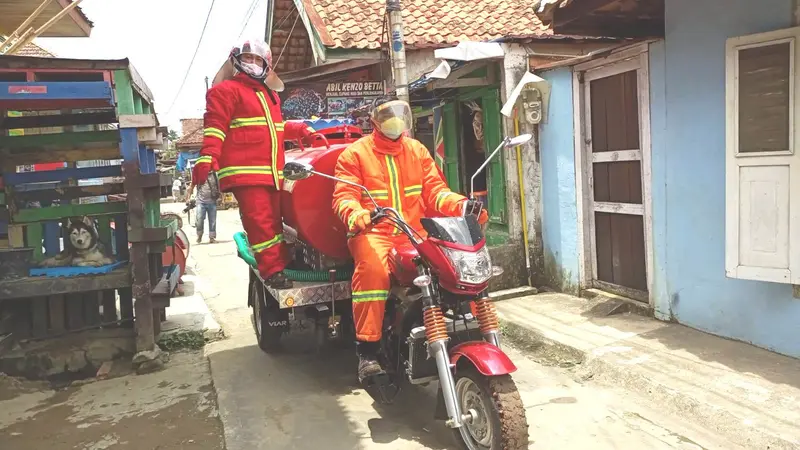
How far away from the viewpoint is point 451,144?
30.6 ft

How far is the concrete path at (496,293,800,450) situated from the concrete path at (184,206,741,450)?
0.43 feet

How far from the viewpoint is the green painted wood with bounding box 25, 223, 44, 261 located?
17.8 ft

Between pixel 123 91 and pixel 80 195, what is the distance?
1206 mm

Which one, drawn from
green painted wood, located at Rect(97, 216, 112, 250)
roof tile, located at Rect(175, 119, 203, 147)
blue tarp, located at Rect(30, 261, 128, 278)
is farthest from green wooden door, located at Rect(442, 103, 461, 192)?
roof tile, located at Rect(175, 119, 203, 147)

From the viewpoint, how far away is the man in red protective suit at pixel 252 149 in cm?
459

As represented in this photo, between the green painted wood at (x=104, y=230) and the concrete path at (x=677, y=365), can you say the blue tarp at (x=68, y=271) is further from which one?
the concrete path at (x=677, y=365)

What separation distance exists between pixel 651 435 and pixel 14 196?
5376mm

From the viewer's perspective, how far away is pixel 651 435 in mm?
3564

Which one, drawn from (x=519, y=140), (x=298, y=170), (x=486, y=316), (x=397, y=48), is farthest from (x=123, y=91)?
(x=486, y=316)

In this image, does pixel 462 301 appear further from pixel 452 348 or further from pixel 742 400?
pixel 742 400

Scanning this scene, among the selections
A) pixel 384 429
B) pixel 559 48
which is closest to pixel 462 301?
pixel 384 429

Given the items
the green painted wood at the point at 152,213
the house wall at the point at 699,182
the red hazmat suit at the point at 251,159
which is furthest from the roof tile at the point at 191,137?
the house wall at the point at 699,182

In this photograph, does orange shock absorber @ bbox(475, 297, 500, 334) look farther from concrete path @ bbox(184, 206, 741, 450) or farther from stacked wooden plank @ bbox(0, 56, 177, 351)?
stacked wooden plank @ bbox(0, 56, 177, 351)

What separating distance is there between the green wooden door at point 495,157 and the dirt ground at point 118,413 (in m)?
4.28
